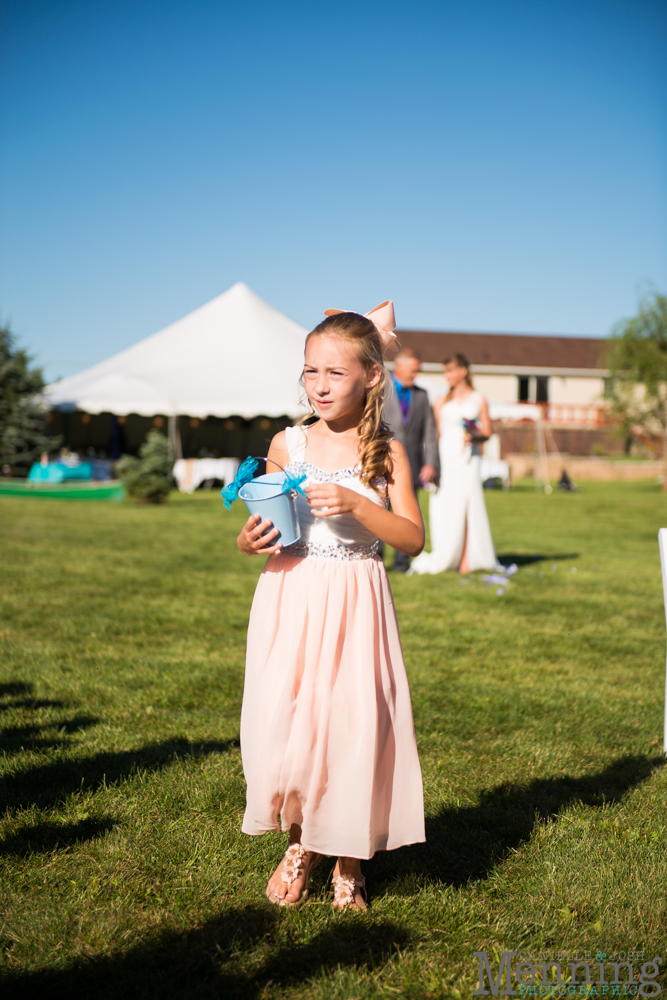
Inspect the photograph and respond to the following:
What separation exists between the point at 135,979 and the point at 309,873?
62 centimetres

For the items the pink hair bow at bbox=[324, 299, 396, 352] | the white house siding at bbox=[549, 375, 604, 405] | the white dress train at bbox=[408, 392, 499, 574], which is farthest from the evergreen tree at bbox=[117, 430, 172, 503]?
the white house siding at bbox=[549, 375, 604, 405]

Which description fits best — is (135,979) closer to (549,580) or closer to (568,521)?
(549,580)

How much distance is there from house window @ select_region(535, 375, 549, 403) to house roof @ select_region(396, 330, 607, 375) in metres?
1.24

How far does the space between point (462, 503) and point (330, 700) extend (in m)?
7.07

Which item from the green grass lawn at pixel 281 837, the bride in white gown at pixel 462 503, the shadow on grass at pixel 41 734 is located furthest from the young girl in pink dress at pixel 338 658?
the bride in white gown at pixel 462 503

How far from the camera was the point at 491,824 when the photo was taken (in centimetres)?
312

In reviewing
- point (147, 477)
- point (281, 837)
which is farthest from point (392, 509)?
point (147, 477)

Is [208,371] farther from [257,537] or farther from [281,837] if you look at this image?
[257,537]

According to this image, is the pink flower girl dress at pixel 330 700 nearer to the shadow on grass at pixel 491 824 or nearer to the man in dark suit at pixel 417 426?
the shadow on grass at pixel 491 824

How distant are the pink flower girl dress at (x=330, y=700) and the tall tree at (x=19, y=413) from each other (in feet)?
82.7

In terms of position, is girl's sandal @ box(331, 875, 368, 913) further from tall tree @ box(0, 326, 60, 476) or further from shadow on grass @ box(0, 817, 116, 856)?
tall tree @ box(0, 326, 60, 476)

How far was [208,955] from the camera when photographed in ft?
7.39

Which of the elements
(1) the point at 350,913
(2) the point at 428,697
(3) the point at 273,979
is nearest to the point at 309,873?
(1) the point at 350,913

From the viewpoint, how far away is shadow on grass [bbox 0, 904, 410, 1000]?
6.93ft
